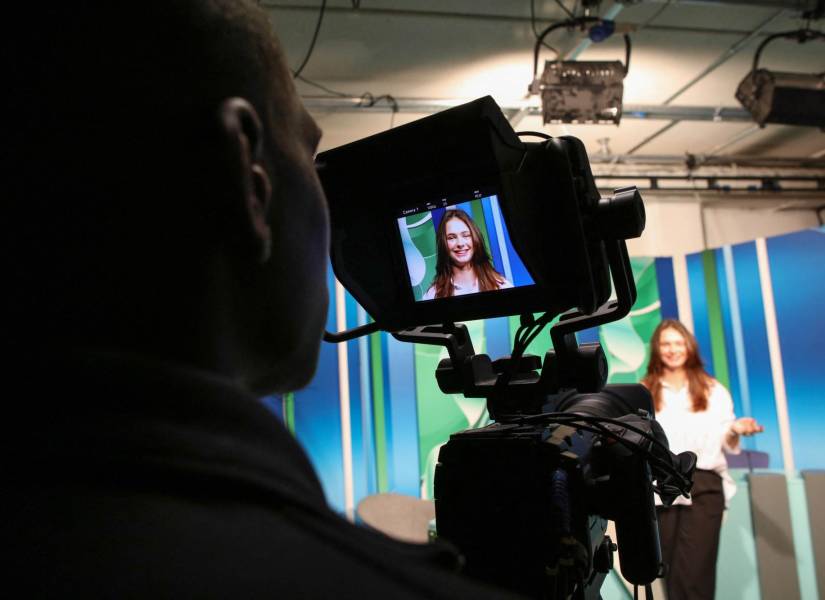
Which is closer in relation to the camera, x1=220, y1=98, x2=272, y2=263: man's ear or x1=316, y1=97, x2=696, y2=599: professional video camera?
x1=220, y1=98, x2=272, y2=263: man's ear

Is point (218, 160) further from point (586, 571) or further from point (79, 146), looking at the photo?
point (586, 571)

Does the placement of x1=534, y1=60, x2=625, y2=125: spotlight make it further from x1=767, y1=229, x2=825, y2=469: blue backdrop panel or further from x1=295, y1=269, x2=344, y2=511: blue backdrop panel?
x1=295, y1=269, x2=344, y2=511: blue backdrop panel

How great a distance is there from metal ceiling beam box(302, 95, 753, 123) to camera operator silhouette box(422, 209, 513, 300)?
2673 millimetres

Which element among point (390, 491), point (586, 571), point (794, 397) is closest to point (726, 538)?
point (794, 397)

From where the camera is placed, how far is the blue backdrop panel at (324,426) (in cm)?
366

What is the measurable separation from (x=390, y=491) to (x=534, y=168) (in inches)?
127

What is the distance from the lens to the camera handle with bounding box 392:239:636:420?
819 millimetres

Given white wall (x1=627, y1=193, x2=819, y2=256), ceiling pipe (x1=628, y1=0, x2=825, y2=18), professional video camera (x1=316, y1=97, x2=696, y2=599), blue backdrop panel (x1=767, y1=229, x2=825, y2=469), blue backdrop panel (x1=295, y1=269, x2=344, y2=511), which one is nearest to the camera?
professional video camera (x1=316, y1=97, x2=696, y2=599)

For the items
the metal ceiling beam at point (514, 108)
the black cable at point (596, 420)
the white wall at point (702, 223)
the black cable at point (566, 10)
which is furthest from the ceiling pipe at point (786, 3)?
the black cable at point (596, 420)

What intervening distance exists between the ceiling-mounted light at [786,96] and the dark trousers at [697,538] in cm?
177

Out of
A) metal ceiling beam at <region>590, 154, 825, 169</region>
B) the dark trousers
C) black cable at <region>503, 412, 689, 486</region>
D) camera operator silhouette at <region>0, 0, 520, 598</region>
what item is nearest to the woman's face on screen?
black cable at <region>503, 412, 689, 486</region>

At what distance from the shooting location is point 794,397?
11.2 ft

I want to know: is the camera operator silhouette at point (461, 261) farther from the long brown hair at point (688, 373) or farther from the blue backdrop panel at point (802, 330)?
the blue backdrop panel at point (802, 330)

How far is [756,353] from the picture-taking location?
360cm
